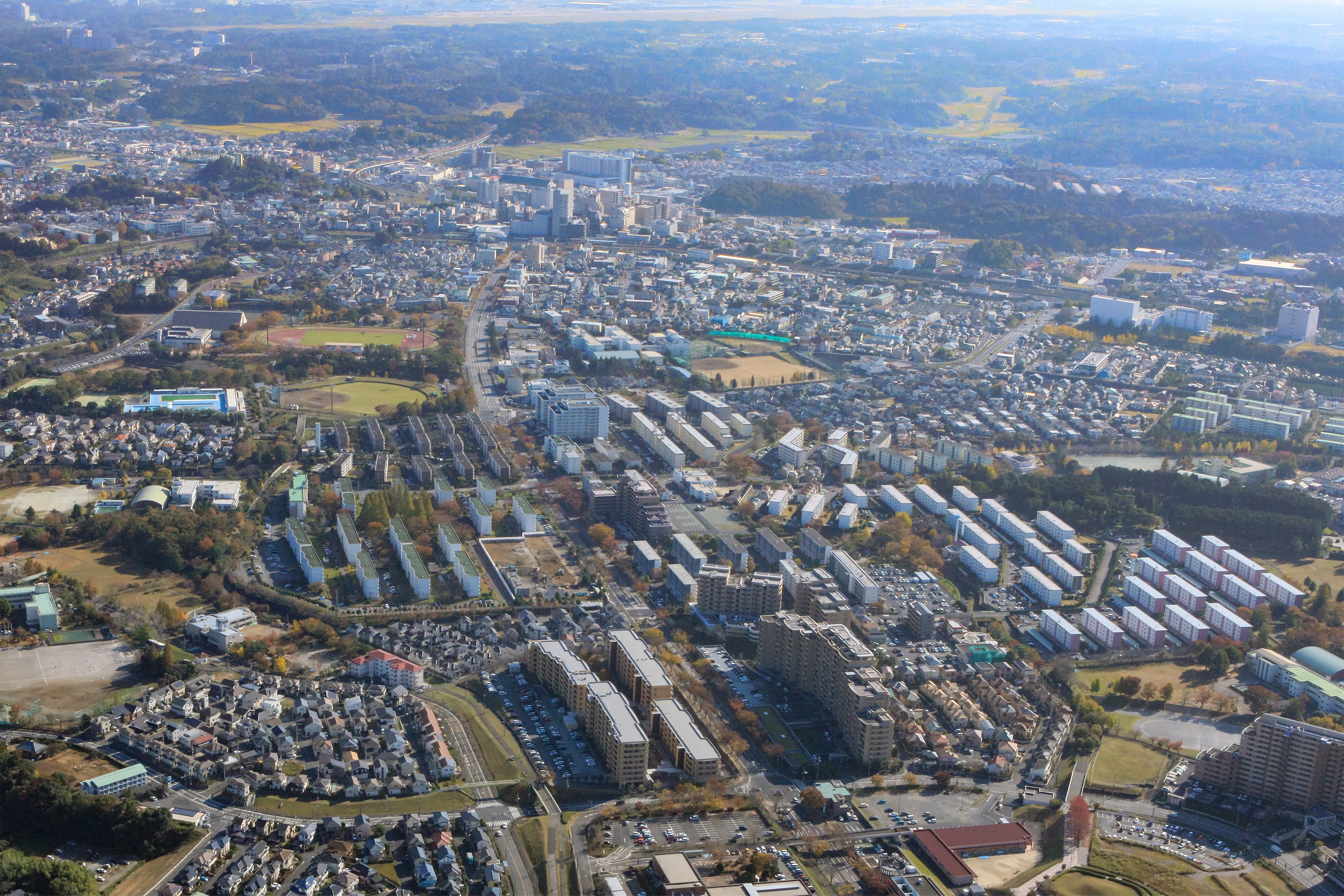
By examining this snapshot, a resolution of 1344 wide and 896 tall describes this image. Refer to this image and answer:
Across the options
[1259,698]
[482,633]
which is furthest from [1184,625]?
[482,633]

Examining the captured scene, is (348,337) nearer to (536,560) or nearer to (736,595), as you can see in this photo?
(536,560)

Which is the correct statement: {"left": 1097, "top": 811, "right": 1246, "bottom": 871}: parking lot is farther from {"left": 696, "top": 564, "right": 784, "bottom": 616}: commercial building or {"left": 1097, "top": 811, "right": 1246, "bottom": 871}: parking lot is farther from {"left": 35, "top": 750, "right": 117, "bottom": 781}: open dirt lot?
{"left": 35, "top": 750, "right": 117, "bottom": 781}: open dirt lot

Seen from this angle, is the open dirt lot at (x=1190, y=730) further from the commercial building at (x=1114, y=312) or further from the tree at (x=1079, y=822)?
the commercial building at (x=1114, y=312)

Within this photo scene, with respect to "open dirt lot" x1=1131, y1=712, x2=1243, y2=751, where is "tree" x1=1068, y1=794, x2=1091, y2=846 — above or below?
above

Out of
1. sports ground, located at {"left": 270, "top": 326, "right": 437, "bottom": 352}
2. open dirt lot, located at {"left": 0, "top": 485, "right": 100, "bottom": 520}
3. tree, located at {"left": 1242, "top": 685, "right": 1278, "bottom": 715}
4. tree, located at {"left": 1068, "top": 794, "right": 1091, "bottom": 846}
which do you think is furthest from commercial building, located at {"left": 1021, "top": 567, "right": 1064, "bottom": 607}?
sports ground, located at {"left": 270, "top": 326, "right": 437, "bottom": 352}

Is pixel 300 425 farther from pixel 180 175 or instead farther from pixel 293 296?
pixel 180 175

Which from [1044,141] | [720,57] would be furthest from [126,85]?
[1044,141]

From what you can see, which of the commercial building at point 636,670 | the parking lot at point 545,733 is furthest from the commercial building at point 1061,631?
the parking lot at point 545,733
